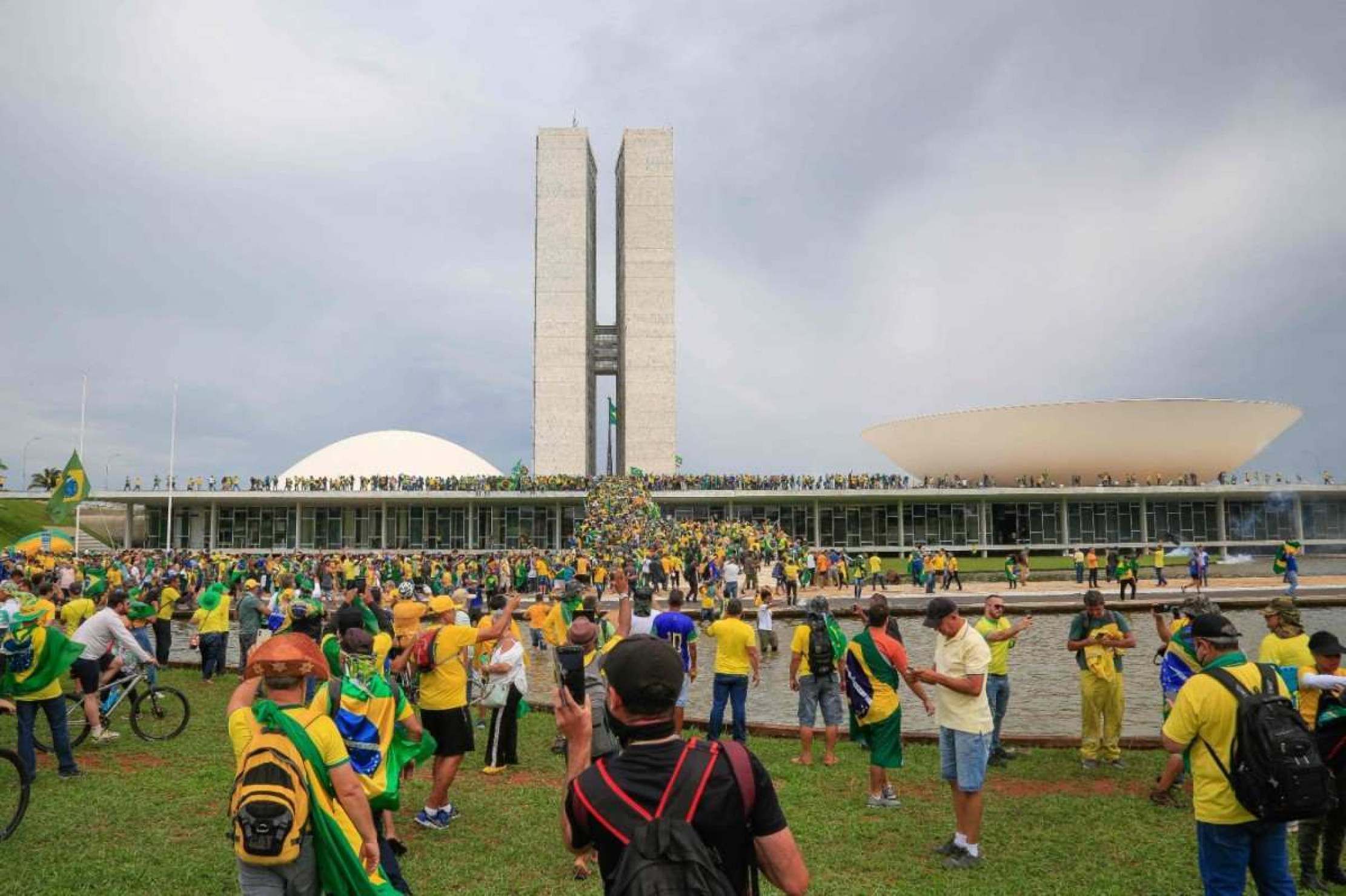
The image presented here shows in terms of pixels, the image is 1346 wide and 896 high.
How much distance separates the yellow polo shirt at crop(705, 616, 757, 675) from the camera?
7.75 m

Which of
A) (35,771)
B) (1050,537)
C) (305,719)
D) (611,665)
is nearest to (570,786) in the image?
(611,665)

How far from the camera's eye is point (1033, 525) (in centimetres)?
5297

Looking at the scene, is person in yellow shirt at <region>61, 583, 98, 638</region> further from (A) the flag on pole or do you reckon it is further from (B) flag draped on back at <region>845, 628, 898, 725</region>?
(A) the flag on pole

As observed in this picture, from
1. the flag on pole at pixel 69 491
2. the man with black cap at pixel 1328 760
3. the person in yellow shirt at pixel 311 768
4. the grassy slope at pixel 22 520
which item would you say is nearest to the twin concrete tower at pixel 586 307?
the grassy slope at pixel 22 520

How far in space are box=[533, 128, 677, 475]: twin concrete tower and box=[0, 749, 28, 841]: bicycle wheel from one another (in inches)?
2304

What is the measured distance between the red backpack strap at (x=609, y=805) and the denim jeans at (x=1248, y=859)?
292 cm

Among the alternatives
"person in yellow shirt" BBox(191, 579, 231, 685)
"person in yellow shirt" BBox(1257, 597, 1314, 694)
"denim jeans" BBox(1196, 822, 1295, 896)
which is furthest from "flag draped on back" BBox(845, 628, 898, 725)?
"person in yellow shirt" BBox(191, 579, 231, 685)

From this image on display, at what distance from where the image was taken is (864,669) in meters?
6.50

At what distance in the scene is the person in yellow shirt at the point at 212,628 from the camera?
39.5 ft

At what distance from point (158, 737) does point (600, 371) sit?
67774mm

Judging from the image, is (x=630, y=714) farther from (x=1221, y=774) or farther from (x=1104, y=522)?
(x=1104, y=522)

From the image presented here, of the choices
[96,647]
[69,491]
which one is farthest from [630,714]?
[69,491]

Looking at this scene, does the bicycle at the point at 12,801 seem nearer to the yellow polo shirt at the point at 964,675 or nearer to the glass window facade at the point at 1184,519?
the yellow polo shirt at the point at 964,675

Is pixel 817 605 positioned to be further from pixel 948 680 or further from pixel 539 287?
pixel 539 287
